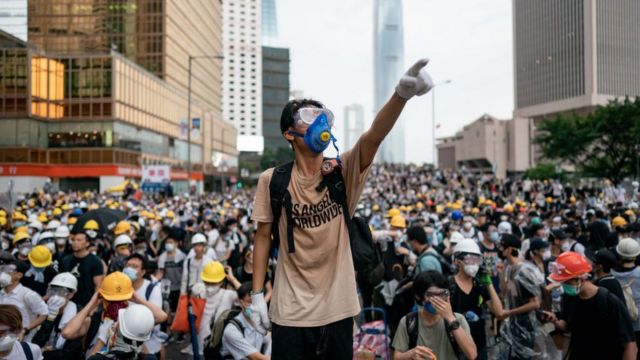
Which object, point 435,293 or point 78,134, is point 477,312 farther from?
point 78,134

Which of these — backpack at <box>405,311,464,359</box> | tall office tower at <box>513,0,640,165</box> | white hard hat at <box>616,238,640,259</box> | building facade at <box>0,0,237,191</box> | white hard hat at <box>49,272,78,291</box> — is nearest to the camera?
backpack at <box>405,311,464,359</box>

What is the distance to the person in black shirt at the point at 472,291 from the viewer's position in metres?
5.05

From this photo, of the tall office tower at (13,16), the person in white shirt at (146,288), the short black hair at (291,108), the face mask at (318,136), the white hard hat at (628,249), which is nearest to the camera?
the face mask at (318,136)

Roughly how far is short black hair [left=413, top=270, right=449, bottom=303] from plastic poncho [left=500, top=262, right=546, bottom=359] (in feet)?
6.49

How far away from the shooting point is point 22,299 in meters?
5.70

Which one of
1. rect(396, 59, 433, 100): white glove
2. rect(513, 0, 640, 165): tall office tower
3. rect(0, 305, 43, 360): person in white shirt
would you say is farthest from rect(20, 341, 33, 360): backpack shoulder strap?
rect(513, 0, 640, 165): tall office tower

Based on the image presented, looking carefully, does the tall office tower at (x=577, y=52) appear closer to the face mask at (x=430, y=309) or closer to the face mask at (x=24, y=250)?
the face mask at (x=24, y=250)

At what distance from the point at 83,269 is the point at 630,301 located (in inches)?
246

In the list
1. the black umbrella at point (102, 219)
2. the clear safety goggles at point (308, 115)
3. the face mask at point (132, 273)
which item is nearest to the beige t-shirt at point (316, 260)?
the clear safety goggles at point (308, 115)

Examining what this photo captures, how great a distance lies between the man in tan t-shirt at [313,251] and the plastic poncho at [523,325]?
11.3ft

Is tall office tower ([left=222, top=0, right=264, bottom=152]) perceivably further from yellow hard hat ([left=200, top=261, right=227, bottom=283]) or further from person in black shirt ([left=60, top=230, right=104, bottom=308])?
yellow hard hat ([left=200, top=261, right=227, bottom=283])

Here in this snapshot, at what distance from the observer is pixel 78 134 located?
53438 mm

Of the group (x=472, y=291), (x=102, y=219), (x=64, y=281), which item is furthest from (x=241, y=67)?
(x=472, y=291)

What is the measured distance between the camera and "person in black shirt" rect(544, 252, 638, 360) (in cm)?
443
